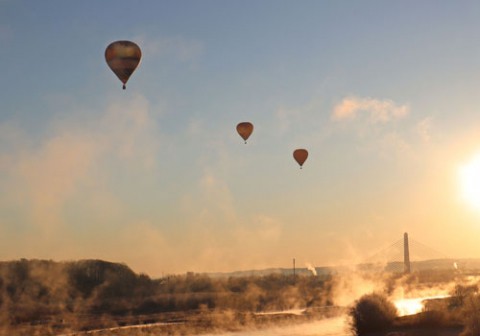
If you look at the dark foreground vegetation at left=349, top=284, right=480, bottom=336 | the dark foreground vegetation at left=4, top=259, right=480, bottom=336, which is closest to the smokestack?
the dark foreground vegetation at left=4, top=259, right=480, bottom=336

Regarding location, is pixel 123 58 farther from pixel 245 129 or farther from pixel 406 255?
pixel 406 255

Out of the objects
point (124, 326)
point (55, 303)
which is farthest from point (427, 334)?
point (55, 303)

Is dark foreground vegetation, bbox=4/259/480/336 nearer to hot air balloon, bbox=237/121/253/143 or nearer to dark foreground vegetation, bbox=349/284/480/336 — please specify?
dark foreground vegetation, bbox=349/284/480/336

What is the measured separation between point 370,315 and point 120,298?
45.3m

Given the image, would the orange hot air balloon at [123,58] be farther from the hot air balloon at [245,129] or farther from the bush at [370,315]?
the bush at [370,315]

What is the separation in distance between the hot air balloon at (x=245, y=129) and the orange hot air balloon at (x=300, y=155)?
19.1 feet

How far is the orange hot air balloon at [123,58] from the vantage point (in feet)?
180

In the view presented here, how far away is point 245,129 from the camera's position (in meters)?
70.2

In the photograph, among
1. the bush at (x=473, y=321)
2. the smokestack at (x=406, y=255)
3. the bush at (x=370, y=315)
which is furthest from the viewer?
the smokestack at (x=406, y=255)

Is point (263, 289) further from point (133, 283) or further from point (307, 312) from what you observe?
point (307, 312)

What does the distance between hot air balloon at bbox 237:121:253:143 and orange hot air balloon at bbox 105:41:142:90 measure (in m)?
16.8

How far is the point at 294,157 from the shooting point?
7394cm

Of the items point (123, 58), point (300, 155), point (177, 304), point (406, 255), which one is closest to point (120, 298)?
point (177, 304)

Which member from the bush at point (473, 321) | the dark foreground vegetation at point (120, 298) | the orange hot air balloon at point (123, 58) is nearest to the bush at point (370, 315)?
the bush at point (473, 321)
